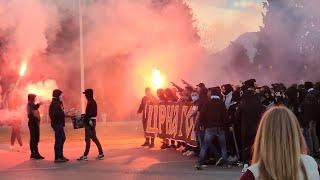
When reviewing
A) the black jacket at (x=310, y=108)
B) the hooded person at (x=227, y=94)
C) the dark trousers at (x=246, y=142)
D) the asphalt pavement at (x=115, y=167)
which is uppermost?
the hooded person at (x=227, y=94)

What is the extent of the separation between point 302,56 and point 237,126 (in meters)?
19.6

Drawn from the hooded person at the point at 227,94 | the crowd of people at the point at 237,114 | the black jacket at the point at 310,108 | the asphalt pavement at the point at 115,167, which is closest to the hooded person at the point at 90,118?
the asphalt pavement at the point at 115,167

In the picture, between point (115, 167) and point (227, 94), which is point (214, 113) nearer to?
point (227, 94)

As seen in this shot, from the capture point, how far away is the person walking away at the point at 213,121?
10.2 metres

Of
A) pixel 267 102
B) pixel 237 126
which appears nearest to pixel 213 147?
pixel 237 126

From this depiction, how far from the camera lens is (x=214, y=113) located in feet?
33.4

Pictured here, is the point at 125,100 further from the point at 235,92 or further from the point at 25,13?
the point at 235,92

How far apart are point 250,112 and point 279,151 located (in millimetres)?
7048

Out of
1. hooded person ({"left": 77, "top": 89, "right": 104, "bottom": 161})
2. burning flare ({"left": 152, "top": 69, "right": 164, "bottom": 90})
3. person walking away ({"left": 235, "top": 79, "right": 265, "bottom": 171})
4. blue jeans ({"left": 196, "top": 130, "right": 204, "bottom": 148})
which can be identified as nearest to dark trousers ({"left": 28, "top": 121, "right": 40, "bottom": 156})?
hooded person ({"left": 77, "top": 89, "right": 104, "bottom": 161})

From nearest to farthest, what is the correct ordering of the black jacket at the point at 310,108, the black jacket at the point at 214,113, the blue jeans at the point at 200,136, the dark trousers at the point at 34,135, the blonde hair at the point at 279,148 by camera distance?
the blonde hair at the point at 279,148 < the black jacket at the point at 214,113 < the blue jeans at the point at 200,136 < the black jacket at the point at 310,108 < the dark trousers at the point at 34,135

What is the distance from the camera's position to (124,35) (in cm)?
2253

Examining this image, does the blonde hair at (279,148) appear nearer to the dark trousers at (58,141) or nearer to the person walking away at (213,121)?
the person walking away at (213,121)

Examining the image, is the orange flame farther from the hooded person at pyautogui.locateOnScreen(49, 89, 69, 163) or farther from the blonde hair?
the blonde hair

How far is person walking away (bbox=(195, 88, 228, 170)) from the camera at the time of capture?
10.2 meters
